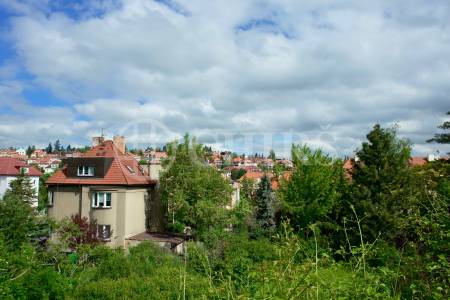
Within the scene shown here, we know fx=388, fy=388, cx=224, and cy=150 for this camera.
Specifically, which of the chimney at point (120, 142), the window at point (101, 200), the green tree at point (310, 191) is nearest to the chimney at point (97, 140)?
the chimney at point (120, 142)

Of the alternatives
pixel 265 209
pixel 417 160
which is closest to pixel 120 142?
pixel 265 209

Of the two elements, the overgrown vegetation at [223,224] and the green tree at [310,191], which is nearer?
the overgrown vegetation at [223,224]

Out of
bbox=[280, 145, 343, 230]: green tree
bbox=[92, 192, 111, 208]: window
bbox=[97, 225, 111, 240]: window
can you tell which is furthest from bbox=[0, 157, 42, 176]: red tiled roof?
bbox=[280, 145, 343, 230]: green tree

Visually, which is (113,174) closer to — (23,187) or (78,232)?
(78,232)

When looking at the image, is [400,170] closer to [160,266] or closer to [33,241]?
[160,266]

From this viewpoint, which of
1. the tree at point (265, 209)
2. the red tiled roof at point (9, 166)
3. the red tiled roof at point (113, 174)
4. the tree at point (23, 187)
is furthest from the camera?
the red tiled roof at point (9, 166)

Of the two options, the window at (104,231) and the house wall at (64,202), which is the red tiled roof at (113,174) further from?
the window at (104,231)

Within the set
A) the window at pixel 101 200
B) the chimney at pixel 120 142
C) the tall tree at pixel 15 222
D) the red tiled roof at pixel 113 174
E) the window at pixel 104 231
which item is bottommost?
the window at pixel 104 231

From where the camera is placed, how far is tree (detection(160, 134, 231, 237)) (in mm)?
28453

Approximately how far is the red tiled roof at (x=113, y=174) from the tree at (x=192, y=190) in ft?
8.20

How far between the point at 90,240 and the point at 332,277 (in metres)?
25.2

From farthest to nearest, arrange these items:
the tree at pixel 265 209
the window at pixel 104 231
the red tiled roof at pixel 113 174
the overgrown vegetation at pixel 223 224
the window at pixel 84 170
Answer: the tree at pixel 265 209, the window at pixel 84 170, the red tiled roof at pixel 113 174, the window at pixel 104 231, the overgrown vegetation at pixel 223 224

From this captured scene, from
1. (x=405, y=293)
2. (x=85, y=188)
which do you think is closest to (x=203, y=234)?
(x=85, y=188)

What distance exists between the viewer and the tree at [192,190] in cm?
2845
